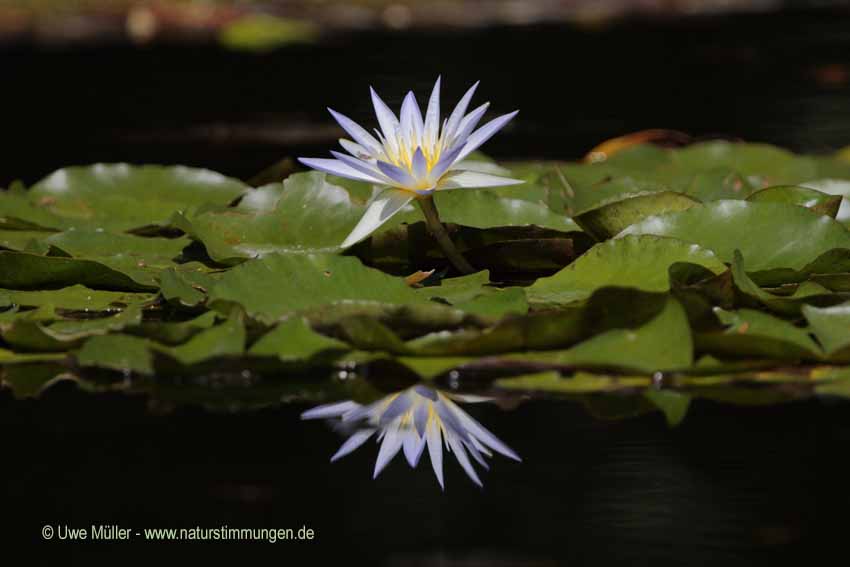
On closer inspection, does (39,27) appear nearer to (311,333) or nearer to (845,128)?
(845,128)

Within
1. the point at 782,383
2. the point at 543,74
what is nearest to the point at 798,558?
the point at 782,383

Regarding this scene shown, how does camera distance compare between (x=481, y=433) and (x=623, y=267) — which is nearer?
(x=481, y=433)

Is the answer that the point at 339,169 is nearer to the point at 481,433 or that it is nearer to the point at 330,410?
the point at 330,410

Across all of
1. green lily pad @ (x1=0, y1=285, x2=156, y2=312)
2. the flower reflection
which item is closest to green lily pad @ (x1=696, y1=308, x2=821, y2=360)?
the flower reflection

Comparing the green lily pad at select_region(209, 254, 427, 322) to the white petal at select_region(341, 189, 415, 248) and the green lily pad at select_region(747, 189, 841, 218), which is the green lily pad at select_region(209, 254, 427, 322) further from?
the green lily pad at select_region(747, 189, 841, 218)

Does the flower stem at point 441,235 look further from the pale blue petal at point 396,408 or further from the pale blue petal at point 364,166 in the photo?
→ the pale blue petal at point 396,408

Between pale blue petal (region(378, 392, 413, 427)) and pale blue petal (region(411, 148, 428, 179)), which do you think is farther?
pale blue petal (region(411, 148, 428, 179))

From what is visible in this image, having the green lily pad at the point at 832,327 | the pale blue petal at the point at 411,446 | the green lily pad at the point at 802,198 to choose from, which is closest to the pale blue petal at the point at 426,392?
the pale blue petal at the point at 411,446

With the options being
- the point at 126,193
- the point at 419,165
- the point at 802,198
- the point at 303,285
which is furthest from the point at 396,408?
the point at 126,193
